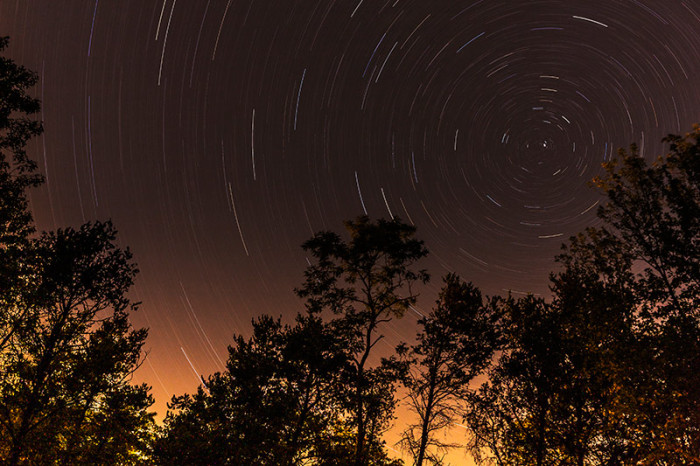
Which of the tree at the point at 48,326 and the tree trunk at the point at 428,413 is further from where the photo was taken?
the tree trunk at the point at 428,413

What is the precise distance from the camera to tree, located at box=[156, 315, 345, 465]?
658 inches

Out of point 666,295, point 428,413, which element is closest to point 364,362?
point 428,413

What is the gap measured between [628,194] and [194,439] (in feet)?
70.8

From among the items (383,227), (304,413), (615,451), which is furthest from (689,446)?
(304,413)

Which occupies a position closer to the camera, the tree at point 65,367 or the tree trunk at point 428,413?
the tree at point 65,367

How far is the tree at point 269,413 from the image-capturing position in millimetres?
16719

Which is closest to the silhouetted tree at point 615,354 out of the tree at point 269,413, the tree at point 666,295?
the tree at point 666,295

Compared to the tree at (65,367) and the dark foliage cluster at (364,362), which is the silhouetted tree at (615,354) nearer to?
the dark foliage cluster at (364,362)

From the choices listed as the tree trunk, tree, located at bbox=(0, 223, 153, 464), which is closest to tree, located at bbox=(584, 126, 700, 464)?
the tree trunk

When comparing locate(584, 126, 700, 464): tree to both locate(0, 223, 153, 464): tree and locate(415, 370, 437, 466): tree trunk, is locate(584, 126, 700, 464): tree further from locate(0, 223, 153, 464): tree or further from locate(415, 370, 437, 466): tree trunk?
locate(0, 223, 153, 464): tree

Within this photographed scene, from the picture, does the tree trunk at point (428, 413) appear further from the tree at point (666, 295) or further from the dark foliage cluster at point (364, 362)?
the tree at point (666, 295)

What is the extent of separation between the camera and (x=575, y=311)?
15211 mm

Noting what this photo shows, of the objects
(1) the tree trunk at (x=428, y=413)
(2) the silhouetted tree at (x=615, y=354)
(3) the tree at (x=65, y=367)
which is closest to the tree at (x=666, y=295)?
(2) the silhouetted tree at (x=615, y=354)

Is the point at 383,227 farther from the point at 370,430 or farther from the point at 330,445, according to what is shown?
→ the point at 330,445
